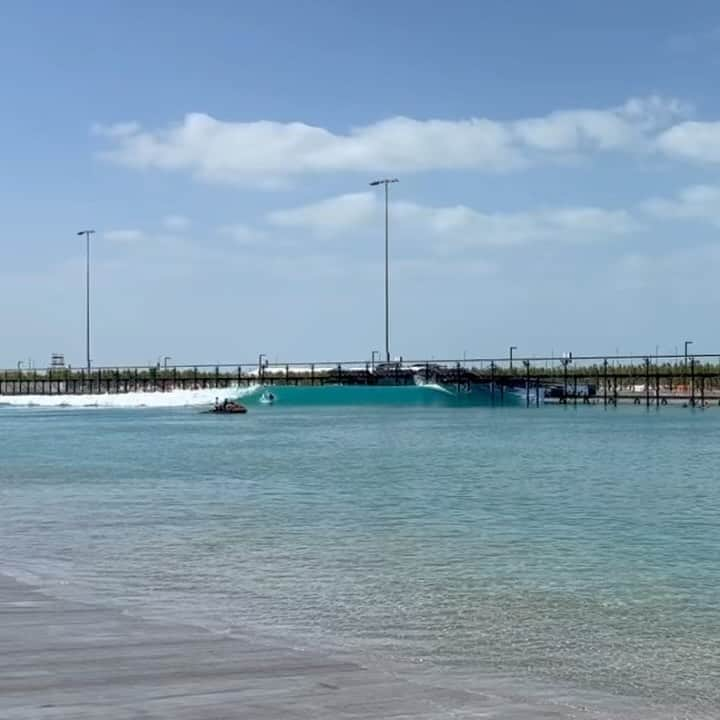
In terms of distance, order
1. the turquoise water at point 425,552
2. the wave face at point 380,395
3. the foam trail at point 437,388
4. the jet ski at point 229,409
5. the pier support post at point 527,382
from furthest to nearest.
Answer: the pier support post at point 527,382
the wave face at point 380,395
the foam trail at point 437,388
the jet ski at point 229,409
the turquoise water at point 425,552

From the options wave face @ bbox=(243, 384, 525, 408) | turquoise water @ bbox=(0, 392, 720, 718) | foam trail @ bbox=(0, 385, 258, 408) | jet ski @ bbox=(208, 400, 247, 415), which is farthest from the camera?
foam trail @ bbox=(0, 385, 258, 408)

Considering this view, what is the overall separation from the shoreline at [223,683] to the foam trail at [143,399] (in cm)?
11663

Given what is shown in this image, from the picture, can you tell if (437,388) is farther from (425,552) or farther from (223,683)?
(223,683)

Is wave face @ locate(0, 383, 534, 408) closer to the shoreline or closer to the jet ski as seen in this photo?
the jet ski

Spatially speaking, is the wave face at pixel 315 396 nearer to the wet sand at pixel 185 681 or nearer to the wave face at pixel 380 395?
the wave face at pixel 380 395

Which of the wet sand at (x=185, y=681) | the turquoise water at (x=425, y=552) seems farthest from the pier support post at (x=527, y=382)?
the wet sand at (x=185, y=681)

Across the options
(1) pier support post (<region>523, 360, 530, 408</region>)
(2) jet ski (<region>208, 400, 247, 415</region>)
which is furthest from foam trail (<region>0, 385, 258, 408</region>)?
(1) pier support post (<region>523, 360, 530, 408</region>)

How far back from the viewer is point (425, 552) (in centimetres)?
2200

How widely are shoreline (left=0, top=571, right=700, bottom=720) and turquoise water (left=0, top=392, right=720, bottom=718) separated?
1.66ft

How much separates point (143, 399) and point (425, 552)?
118 meters

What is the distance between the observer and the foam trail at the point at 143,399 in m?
134

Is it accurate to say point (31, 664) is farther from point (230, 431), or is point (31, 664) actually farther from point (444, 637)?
point (230, 431)

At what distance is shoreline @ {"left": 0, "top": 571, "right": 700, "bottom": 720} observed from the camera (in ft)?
31.8

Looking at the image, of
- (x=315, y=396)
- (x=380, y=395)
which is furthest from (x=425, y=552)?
(x=315, y=396)
